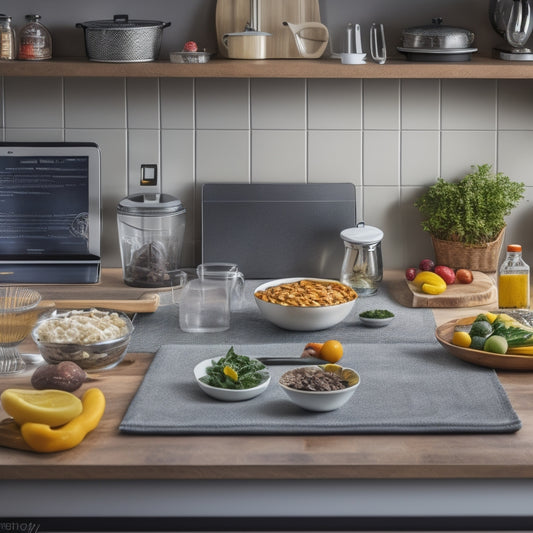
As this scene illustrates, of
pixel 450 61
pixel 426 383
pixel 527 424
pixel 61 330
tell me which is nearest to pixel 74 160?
pixel 61 330

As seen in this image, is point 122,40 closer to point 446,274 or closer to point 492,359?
point 446,274

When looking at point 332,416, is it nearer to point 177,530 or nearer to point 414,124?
point 177,530

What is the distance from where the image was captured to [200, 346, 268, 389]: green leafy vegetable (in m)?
1.76

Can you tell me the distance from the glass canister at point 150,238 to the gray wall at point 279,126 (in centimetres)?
13

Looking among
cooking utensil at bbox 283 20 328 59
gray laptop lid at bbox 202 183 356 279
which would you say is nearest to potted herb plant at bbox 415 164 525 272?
gray laptop lid at bbox 202 183 356 279

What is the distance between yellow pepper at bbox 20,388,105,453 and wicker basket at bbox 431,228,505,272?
54.2 inches

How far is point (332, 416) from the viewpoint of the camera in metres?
1.68

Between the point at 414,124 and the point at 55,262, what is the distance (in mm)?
1162

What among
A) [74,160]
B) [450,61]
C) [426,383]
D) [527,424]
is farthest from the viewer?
[74,160]

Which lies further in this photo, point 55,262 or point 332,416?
point 55,262

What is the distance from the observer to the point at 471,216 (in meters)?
2.60

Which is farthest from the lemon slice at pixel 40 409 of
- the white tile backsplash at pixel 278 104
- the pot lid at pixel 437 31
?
the pot lid at pixel 437 31

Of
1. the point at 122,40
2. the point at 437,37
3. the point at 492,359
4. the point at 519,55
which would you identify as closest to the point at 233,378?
the point at 492,359

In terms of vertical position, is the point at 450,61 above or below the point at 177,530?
above
